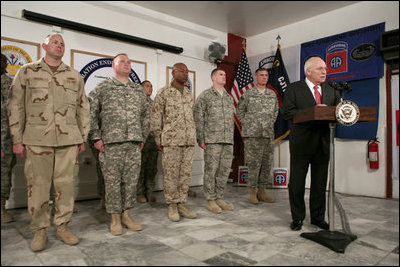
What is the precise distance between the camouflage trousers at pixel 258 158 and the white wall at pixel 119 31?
1.29 m

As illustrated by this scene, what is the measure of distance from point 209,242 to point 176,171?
A: 2.75ft

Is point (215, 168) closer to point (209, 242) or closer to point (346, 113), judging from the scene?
point (209, 242)

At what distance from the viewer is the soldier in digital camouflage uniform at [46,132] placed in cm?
192

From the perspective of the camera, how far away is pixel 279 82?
14.9ft

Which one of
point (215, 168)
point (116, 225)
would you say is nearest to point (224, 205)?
point (215, 168)

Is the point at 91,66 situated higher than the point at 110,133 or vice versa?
the point at 91,66

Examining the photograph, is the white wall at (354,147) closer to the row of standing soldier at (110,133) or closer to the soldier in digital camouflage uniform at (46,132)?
the row of standing soldier at (110,133)

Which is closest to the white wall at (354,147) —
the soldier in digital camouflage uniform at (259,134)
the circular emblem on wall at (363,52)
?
the circular emblem on wall at (363,52)

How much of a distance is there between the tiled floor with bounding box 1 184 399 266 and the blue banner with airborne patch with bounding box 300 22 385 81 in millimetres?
1757

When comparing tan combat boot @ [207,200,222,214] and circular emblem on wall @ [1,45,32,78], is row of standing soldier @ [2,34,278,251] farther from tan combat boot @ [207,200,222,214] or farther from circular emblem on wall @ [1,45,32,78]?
circular emblem on wall @ [1,45,32,78]

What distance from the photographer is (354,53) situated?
3820mm

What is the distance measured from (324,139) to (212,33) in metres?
1.29

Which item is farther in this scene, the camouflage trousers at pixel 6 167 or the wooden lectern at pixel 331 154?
the camouflage trousers at pixel 6 167

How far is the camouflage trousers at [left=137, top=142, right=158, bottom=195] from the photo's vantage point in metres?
3.65
